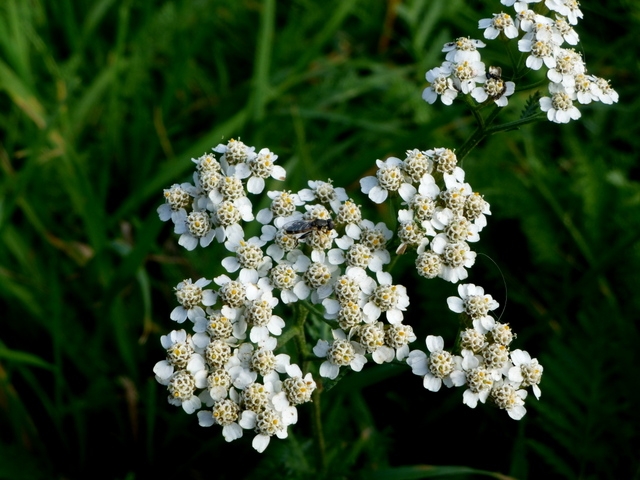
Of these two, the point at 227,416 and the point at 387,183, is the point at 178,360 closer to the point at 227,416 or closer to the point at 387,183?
the point at 227,416

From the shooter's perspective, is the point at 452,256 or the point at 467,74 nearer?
the point at 452,256

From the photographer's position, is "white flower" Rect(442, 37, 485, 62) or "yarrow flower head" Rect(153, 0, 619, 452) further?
"white flower" Rect(442, 37, 485, 62)

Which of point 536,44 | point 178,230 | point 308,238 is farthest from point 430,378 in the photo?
point 536,44

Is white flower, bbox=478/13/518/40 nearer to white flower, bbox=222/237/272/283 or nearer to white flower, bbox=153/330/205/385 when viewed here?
white flower, bbox=222/237/272/283

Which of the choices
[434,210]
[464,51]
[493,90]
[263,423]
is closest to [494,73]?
[493,90]

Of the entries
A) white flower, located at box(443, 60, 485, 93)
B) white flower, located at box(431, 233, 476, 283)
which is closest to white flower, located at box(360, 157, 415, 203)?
white flower, located at box(431, 233, 476, 283)

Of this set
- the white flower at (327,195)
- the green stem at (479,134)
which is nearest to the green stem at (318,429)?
the white flower at (327,195)
